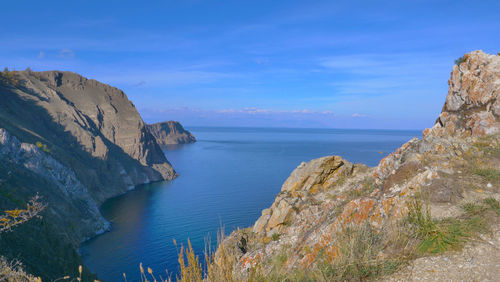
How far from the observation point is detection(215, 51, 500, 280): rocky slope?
5.19m

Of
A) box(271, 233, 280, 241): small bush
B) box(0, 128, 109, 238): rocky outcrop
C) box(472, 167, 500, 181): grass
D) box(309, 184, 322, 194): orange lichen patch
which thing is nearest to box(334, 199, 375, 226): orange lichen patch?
box(472, 167, 500, 181): grass

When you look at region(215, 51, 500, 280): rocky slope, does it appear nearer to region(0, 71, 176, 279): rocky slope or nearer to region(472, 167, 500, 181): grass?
region(472, 167, 500, 181): grass

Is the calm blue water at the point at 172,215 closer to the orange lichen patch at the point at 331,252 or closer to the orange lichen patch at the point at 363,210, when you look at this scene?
the orange lichen patch at the point at 363,210

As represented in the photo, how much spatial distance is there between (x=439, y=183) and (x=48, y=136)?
8004 cm

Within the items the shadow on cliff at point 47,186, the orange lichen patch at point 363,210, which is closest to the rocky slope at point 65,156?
the shadow on cliff at point 47,186

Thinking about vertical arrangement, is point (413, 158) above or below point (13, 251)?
above

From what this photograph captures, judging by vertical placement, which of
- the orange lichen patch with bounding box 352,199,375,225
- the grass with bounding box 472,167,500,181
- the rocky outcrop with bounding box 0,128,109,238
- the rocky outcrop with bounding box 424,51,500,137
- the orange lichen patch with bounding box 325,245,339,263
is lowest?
the rocky outcrop with bounding box 0,128,109,238

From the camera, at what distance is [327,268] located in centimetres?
498

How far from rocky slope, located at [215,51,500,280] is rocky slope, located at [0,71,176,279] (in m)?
11.3

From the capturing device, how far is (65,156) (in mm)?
59750

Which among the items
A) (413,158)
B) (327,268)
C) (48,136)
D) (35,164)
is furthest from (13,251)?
(48,136)

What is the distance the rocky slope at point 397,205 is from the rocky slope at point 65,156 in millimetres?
11279

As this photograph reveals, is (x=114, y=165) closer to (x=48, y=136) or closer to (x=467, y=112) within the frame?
(x=48, y=136)

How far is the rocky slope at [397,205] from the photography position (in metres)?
5.19
